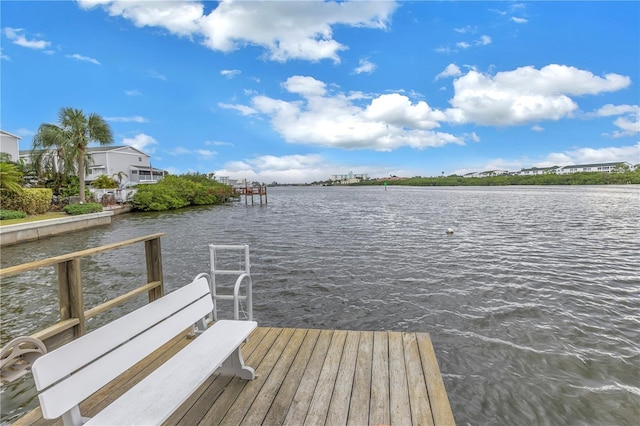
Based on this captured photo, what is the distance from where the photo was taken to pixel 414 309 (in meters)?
6.42

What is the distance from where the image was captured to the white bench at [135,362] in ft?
5.00

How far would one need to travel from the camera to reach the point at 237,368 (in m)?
2.82

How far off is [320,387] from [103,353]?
1.68 metres

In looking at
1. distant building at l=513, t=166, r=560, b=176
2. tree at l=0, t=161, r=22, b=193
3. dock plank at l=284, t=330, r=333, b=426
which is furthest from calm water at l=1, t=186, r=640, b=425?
distant building at l=513, t=166, r=560, b=176

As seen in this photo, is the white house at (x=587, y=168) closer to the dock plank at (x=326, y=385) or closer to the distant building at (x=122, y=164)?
the distant building at (x=122, y=164)

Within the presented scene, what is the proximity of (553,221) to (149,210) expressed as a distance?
32.4 metres

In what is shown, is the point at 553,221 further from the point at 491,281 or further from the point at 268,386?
the point at 268,386

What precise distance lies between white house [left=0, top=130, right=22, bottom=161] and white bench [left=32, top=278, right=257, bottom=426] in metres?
39.6

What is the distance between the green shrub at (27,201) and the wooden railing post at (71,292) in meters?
21.1

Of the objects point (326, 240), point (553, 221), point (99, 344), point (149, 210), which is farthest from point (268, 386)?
point (149, 210)

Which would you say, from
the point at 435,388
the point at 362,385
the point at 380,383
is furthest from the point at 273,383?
the point at 435,388

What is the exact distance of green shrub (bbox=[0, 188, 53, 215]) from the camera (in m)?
17.9

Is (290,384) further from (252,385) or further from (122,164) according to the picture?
(122,164)

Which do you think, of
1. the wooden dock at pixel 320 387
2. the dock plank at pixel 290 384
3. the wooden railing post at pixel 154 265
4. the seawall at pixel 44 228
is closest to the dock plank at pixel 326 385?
the wooden dock at pixel 320 387
